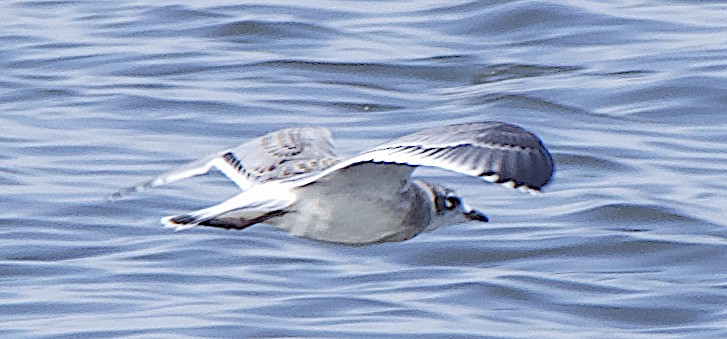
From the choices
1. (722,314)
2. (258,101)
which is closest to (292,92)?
(258,101)

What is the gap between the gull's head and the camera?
7984 millimetres

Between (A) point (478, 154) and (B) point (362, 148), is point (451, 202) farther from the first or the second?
(B) point (362, 148)

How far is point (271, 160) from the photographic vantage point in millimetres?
7859

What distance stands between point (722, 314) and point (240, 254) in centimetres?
234

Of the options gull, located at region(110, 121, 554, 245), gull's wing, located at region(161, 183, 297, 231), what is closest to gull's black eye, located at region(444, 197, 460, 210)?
gull, located at region(110, 121, 554, 245)

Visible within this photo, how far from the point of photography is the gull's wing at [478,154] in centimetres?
666

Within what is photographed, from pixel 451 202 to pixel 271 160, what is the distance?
0.73m

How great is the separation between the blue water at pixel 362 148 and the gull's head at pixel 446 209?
92cm

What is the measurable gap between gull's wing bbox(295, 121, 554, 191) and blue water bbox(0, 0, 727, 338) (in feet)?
7.14

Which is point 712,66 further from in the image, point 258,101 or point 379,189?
point 379,189

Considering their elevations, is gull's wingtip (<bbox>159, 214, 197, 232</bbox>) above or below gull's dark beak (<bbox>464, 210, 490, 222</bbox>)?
above

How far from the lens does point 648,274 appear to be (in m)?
10.4

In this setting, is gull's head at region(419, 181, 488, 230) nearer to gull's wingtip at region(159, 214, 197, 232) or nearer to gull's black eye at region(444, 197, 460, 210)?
gull's black eye at region(444, 197, 460, 210)

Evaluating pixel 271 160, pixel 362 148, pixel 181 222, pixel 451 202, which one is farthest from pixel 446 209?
pixel 362 148
